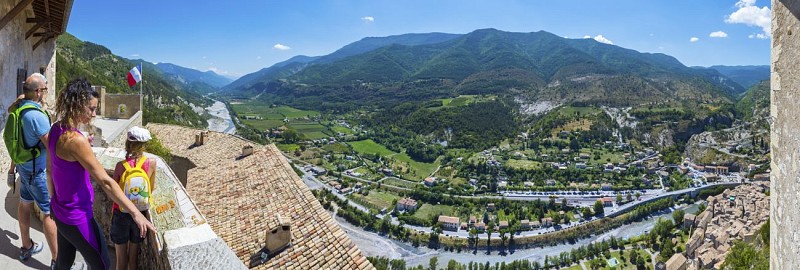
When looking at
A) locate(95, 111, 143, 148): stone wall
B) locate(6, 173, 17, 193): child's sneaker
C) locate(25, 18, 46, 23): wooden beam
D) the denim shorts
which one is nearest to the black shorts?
the denim shorts

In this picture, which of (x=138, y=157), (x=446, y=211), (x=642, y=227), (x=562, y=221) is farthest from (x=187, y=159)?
(x=642, y=227)

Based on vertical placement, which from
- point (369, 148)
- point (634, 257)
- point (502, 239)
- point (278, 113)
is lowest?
point (634, 257)

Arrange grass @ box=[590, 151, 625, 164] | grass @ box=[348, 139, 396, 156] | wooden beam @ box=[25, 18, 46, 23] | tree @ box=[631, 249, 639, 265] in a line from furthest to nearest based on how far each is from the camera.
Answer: grass @ box=[348, 139, 396, 156] < grass @ box=[590, 151, 625, 164] < tree @ box=[631, 249, 639, 265] < wooden beam @ box=[25, 18, 46, 23]

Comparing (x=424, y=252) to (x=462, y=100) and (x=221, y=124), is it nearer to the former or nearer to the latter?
(x=221, y=124)

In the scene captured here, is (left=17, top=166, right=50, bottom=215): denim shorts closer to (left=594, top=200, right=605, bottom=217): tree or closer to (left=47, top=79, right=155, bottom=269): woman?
(left=47, top=79, right=155, bottom=269): woman

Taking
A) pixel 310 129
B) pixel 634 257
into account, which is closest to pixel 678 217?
pixel 634 257

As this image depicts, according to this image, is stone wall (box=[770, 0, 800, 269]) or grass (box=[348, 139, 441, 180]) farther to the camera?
grass (box=[348, 139, 441, 180])

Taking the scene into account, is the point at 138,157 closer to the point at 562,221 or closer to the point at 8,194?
the point at 8,194
